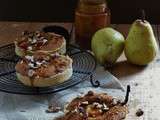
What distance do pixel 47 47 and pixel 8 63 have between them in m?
0.13

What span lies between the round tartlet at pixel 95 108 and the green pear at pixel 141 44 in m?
0.25

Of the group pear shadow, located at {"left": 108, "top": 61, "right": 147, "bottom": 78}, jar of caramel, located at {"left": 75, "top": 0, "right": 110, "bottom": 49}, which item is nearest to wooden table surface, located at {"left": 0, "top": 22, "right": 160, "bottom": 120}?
pear shadow, located at {"left": 108, "top": 61, "right": 147, "bottom": 78}

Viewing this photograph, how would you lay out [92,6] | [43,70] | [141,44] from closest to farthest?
[43,70] < [141,44] < [92,6]

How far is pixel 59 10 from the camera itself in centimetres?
173

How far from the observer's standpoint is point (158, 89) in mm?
1170

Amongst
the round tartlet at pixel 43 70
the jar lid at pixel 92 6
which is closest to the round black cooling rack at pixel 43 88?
the round tartlet at pixel 43 70

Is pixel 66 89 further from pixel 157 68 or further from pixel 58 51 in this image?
pixel 157 68

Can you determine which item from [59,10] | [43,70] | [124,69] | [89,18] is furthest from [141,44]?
[59,10]

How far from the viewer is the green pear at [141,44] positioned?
4.13ft

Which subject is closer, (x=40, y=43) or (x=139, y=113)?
(x=139, y=113)

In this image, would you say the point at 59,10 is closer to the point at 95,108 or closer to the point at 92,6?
the point at 92,6

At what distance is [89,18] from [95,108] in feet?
1.50

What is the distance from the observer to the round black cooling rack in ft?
3.71

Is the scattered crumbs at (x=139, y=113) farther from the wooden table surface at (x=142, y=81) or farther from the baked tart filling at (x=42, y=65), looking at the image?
the baked tart filling at (x=42, y=65)
